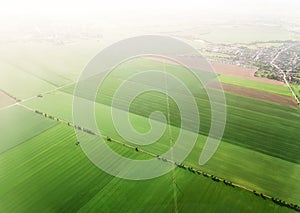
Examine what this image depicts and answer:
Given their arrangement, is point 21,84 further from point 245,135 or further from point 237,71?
point 237,71

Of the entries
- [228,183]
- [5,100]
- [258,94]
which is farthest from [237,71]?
[5,100]

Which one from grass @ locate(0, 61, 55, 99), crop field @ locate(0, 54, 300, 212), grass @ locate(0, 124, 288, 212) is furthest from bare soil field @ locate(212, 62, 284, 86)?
grass @ locate(0, 124, 288, 212)

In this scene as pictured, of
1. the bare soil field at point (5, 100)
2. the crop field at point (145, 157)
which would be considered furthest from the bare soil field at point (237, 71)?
the bare soil field at point (5, 100)

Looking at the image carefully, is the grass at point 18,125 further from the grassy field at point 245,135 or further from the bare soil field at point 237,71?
the bare soil field at point 237,71

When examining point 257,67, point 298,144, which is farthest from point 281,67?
point 298,144

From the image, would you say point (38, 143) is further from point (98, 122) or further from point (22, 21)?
point (22, 21)

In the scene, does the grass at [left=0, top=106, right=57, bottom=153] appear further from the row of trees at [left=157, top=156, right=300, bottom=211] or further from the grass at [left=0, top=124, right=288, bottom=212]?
the row of trees at [left=157, top=156, right=300, bottom=211]
